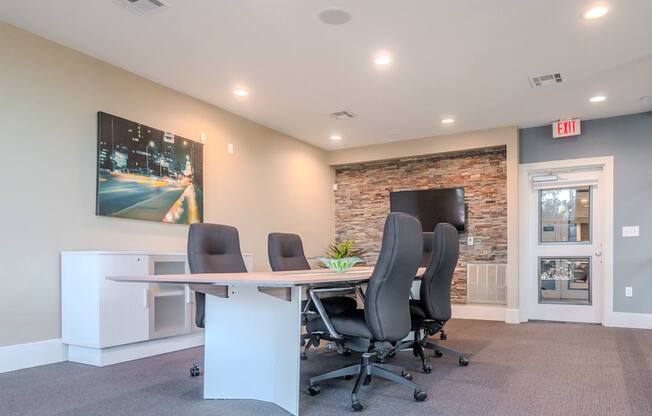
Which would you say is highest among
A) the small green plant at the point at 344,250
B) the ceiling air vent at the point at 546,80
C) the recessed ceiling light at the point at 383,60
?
the recessed ceiling light at the point at 383,60

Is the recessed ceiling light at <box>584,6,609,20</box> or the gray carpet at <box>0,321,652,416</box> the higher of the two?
the recessed ceiling light at <box>584,6,609,20</box>

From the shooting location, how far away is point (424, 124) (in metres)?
6.11

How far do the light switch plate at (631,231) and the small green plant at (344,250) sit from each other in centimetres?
367

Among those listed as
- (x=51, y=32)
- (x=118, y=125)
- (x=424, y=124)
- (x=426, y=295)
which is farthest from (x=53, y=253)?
(x=424, y=124)

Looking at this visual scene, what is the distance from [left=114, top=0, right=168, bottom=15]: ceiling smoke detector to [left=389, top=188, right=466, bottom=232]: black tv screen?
469 cm

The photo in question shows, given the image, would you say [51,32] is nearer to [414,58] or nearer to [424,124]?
[414,58]

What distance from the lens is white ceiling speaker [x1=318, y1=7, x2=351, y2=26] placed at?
3.23 meters

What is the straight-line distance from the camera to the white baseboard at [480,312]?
20.3 feet

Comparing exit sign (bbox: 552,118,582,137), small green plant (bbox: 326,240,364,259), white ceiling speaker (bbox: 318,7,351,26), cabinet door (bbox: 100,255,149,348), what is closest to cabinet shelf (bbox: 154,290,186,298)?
cabinet door (bbox: 100,255,149,348)

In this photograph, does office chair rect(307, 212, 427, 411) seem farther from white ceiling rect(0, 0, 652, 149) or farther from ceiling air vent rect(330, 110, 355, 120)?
ceiling air vent rect(330, 110, 355, 120)

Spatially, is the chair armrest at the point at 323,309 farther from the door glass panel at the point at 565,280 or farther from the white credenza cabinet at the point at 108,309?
the door glass panel at the point at 565,280

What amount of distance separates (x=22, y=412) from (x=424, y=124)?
5.25m

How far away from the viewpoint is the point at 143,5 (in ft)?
10.3

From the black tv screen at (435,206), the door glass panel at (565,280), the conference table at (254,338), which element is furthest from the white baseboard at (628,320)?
the conference table at (254,338)
